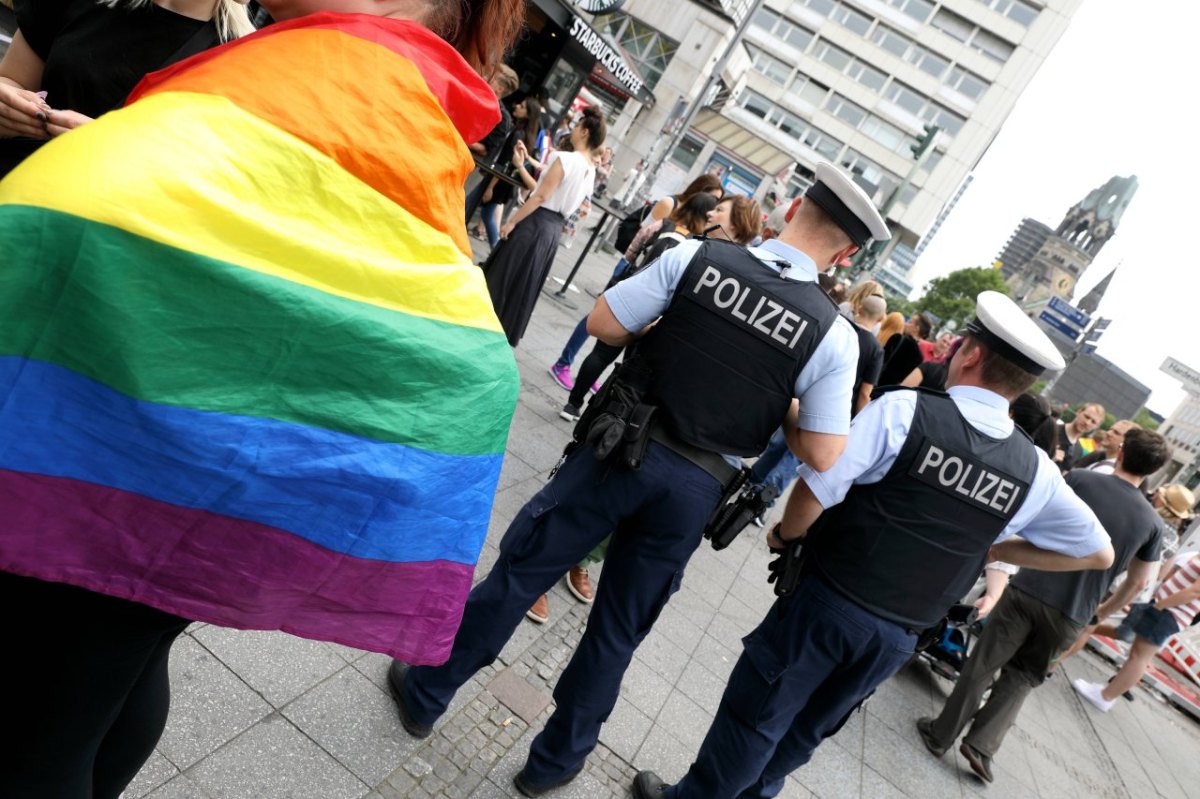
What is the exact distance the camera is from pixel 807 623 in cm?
271

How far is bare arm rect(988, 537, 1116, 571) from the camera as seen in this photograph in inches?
117

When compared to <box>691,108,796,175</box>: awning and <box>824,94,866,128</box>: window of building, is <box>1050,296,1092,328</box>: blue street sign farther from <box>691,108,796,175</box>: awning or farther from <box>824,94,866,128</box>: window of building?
<box>691,108,796,175</box>: awning

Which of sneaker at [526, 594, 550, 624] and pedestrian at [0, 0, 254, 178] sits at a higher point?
pedestrian at [0, 0, 254, 178]

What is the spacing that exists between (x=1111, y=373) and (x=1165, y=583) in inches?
5648

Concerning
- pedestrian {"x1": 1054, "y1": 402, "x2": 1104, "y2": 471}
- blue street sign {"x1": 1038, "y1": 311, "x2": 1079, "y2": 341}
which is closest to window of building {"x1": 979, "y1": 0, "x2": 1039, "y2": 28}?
blue street sign {"x1": 1038, "y1": 311, "x2": 1079, "y2": 341}

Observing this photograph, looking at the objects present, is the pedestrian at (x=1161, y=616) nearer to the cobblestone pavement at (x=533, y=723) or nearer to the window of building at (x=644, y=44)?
the cobblestone pavement at (x=533, y=723)

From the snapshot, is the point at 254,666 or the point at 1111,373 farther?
the point at 1111,373

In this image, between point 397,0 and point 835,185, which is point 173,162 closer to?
point 397,0

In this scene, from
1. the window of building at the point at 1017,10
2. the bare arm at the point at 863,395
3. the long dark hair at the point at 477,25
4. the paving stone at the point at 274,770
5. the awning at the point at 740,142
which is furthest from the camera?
the window of building at the point at 1017,10

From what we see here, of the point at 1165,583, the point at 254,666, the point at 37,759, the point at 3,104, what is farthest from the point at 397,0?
the point at 1165,583

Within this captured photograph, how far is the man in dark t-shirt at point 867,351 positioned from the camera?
589cm

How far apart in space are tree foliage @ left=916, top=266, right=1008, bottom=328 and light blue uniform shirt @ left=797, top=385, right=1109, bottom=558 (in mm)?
64210

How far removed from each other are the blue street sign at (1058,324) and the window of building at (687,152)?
107 ft

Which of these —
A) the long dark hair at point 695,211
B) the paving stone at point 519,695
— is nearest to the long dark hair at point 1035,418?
the long dark hair at point 695,211
